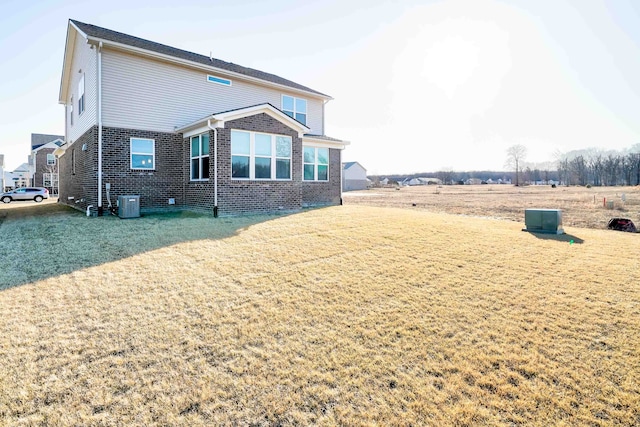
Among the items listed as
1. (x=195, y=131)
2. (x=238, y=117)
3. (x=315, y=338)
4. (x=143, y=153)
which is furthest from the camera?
(x=143, y=153)

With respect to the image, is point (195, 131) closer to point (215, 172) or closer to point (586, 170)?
point (215, 172)

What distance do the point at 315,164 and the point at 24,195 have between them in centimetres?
2958

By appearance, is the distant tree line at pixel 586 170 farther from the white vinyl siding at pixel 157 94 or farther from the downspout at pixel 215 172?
the downspout at pixel 215 172

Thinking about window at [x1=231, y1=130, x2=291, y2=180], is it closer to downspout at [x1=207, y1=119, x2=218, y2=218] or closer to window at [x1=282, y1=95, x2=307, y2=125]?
downspout at [x1=207, y1=119, x2=218, y2=218]

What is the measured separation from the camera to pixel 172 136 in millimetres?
13719

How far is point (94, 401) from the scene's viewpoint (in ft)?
8.69

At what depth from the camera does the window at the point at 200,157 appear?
1235cm

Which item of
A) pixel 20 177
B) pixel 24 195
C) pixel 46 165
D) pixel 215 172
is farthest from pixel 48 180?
pixel 215 172

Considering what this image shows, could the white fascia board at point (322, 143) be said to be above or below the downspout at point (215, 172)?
above

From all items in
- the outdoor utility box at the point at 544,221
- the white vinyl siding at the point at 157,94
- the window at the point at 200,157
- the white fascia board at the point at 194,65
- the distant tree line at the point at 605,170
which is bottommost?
the outdoor utility box at the point at 544,221

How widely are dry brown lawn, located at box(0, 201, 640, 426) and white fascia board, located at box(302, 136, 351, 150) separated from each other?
9648 millimetres

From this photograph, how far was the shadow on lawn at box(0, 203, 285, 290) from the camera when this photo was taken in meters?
5.67

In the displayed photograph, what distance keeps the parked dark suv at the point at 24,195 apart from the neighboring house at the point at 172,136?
66.5 feet

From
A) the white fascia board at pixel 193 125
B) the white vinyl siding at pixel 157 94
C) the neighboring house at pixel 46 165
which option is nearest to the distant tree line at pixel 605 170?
the white vinyl siding at pixel 157 94
